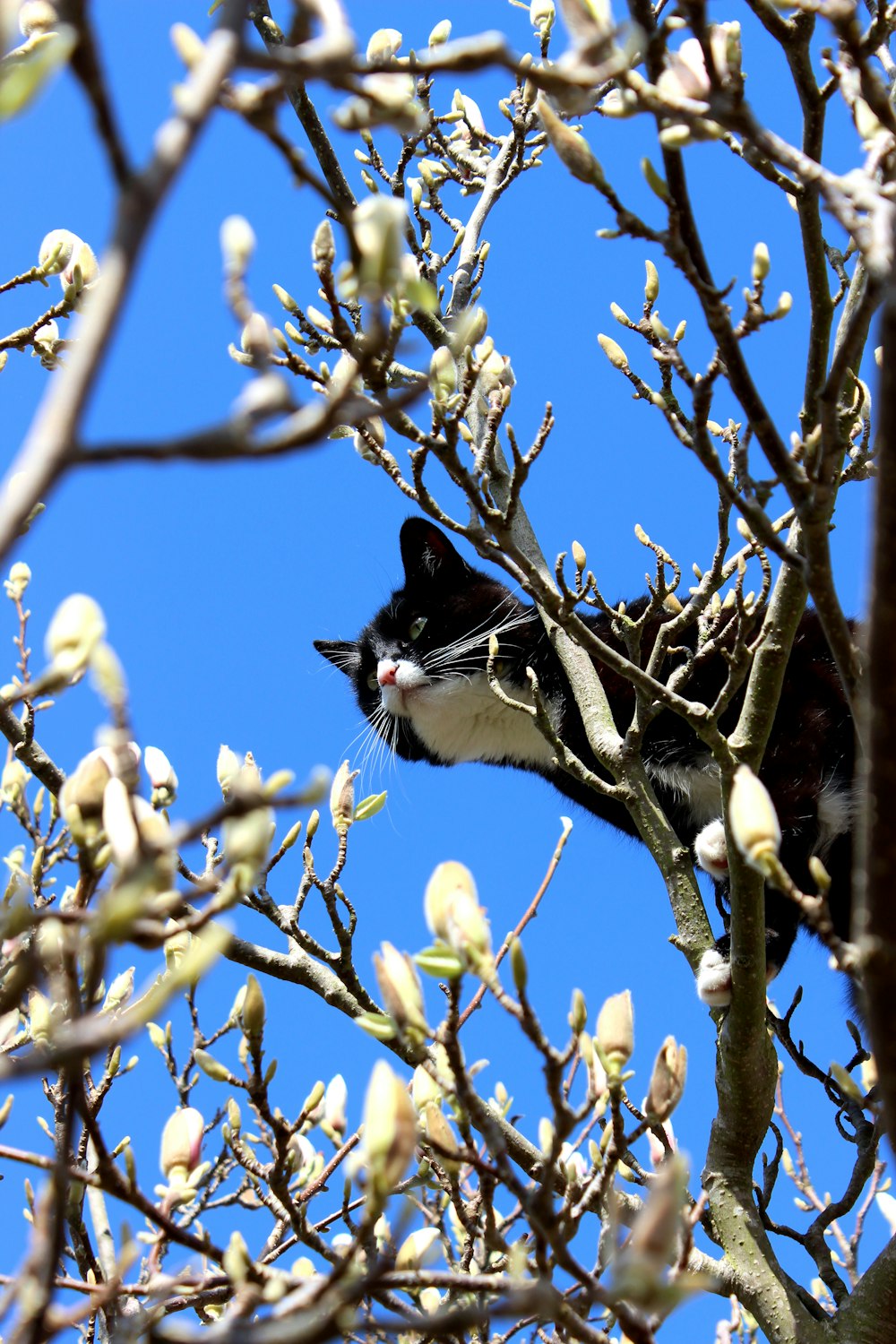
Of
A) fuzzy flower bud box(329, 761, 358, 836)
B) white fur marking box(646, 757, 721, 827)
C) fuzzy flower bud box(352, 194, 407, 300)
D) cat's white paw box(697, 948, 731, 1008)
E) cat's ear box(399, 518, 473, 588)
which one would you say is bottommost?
fuzzy flower bud box(352, 194, 407, 300)

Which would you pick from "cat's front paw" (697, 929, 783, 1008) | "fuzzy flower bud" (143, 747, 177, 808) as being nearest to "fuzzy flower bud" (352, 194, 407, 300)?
"fuzzy flower bud" (143, 747, 177, 808)

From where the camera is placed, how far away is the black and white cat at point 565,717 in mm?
3430

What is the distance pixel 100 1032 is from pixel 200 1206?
171 centimetres

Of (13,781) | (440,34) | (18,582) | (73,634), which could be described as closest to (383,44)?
(440,34)

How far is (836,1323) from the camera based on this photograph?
227 centimetres

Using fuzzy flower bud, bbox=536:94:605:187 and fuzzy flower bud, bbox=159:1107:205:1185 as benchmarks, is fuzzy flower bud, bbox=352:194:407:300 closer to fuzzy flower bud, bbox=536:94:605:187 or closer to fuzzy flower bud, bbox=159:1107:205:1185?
fuzzy flower bud, bbox=536:94:605:187

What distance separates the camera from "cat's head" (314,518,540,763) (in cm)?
464

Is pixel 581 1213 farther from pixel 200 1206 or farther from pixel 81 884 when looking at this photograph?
pixel 200 1206

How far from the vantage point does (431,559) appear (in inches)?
198

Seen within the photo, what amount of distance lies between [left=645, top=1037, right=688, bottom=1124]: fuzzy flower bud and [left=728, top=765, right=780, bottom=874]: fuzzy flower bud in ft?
1.30

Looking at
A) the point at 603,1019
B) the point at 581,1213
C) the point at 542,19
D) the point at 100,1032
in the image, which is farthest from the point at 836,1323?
the point at 542,19

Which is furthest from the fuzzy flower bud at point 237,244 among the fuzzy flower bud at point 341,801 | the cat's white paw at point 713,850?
the cat's white paw at point 713,850

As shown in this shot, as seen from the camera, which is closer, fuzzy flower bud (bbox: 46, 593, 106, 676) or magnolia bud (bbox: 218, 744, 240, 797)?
fuzzy flower bud (bbox: 46, 593, 106, 676)

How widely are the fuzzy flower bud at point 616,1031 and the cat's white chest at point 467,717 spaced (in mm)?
3012
